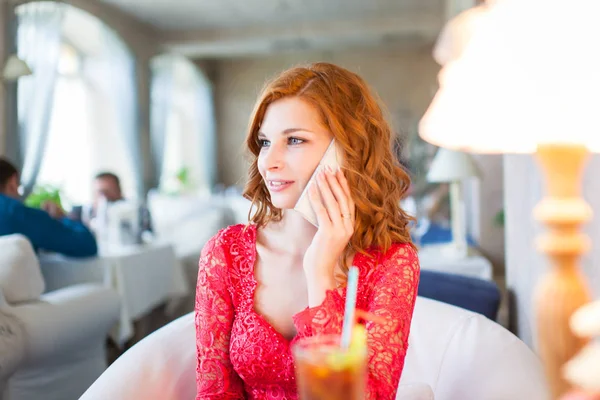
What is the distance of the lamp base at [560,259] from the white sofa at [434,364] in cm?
76

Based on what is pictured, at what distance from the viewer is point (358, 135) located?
1.37 m

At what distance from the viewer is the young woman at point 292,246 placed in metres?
1.28

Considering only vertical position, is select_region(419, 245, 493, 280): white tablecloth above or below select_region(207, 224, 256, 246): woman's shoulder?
below

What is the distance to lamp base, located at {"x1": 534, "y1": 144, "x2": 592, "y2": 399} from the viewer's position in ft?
1.82

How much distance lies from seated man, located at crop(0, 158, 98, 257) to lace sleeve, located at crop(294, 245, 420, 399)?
94.0 inches

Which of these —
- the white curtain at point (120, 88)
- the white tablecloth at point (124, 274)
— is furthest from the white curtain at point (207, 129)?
the white tablecloth at point (124, 274)

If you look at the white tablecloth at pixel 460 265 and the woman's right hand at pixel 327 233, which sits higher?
the woman's right hand at pixel 327 233

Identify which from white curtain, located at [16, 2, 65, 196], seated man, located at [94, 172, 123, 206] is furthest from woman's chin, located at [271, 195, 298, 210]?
white curtain, located at [16, 2, 65, 196]

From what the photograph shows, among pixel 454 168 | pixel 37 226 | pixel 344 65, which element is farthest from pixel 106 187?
pixel 344 65

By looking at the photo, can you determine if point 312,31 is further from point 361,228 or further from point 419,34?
point 361,228

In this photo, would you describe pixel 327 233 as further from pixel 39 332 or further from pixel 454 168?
pixel 454 168

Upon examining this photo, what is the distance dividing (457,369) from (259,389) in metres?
0.54

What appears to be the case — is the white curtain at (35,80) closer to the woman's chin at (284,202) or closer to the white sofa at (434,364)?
the white sofa at (434,364)

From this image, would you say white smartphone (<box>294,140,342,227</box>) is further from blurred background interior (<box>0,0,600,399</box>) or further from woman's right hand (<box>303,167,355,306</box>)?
blurred background interior (<box>0,0,600,399</box>)
